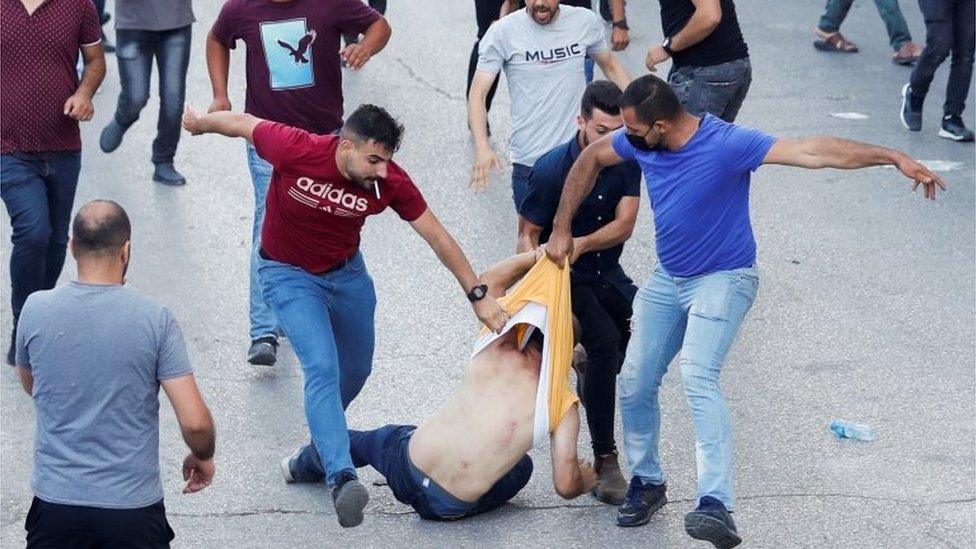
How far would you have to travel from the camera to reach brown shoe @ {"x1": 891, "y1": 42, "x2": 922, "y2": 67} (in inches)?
497

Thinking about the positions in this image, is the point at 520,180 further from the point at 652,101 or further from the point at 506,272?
the point at 652,101

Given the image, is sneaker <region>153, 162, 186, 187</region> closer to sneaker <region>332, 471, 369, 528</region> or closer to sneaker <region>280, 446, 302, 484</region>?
sneaker <region>280, 446, 302, 484</region>

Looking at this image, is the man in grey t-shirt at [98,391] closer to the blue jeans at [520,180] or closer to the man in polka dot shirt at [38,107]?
the man in polka dot shirt at [38,107]

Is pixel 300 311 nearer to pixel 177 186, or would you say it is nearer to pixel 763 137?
pixel 763 137

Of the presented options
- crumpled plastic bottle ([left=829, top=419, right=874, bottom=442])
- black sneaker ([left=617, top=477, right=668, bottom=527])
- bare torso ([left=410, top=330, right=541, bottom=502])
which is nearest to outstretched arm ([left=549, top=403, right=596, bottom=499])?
bare torso ([left=410, top=330, right=541, bottom=502])

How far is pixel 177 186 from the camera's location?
397 inches

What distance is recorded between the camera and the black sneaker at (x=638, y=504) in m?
5.96

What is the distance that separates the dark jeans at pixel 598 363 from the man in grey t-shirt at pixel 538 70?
4.65 ft

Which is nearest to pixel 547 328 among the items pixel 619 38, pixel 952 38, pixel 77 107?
pixel 77 107

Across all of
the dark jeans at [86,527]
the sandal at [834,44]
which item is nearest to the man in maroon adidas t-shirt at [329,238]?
the dark jeans at [86,527]

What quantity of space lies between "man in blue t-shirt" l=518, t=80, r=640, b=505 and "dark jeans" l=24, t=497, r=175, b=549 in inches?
85.8

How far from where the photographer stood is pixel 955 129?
10812 mm

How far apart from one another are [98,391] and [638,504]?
230 centimetres

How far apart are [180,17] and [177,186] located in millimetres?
1134
